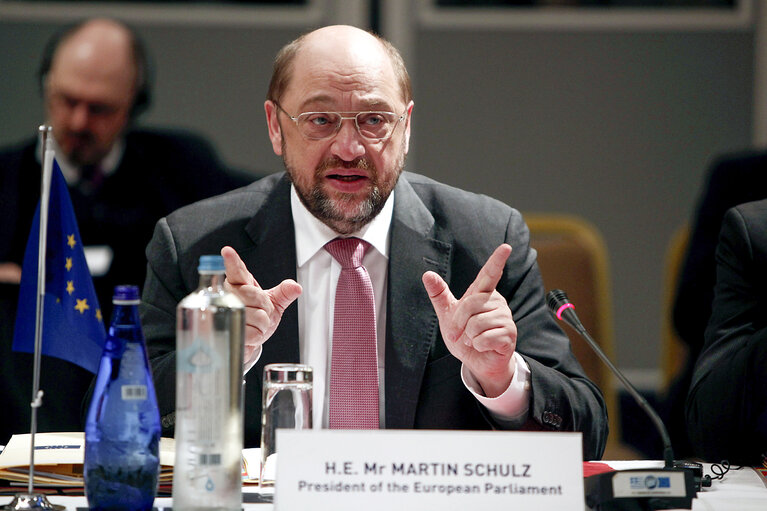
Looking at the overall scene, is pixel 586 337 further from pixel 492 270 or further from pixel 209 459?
pixel 209 459

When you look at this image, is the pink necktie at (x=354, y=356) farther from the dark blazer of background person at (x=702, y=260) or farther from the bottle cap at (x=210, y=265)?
the dark blazer of background person at (x=702, y=260)

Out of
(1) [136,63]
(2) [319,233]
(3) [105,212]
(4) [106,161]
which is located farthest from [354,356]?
(1) [136,63]

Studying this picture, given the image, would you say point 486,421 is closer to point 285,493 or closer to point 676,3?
point 285,493

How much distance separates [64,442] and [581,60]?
351 centimetres

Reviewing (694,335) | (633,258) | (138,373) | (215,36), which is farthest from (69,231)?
(633,258)

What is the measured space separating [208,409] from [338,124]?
105 cm

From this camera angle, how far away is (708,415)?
1.97 meters

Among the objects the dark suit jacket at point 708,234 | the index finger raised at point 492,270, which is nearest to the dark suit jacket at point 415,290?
the index finger raised at point 492,270

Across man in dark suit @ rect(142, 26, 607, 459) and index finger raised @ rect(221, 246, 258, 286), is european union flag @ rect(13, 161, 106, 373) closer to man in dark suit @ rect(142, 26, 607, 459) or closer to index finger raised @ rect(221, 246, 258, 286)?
index finger raised @ rect(221, 246, 258, 286)

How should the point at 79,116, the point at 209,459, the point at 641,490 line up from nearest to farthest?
1. the point at 209,459
2. the point at 641,490
3. the point at 79,116

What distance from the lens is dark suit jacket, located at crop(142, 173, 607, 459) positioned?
1937mm

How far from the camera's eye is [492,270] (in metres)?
1.65

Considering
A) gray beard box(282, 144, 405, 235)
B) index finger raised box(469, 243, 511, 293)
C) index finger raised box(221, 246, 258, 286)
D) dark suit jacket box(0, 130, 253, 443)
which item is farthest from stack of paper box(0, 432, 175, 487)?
dark suit jacket box(0, 130, 253, 443)

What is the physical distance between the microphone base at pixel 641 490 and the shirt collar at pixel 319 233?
94cm
